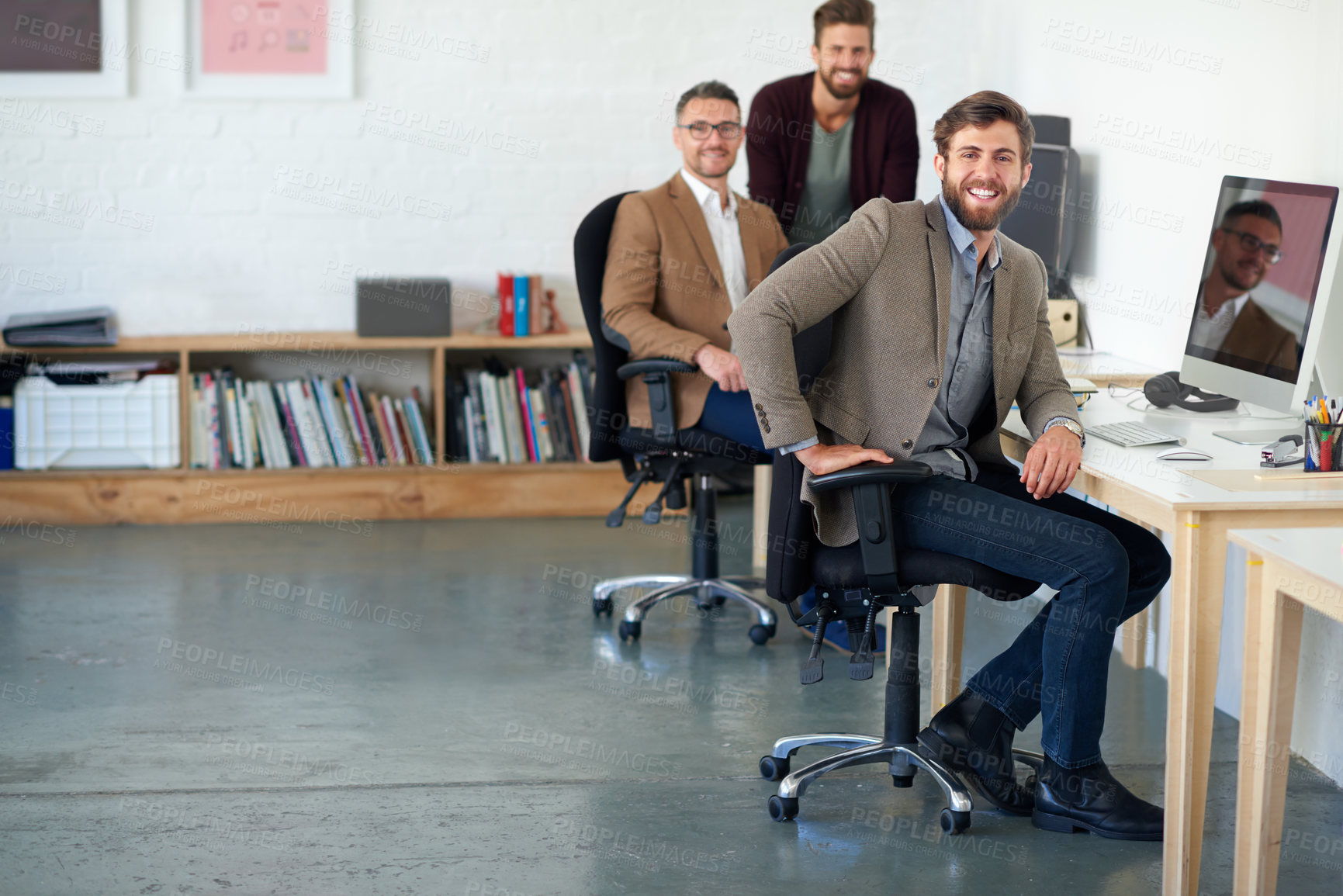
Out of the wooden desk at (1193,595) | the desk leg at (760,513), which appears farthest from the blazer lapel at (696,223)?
the wooden desk at (1193,595)

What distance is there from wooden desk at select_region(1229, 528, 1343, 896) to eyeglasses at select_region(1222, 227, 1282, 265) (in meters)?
0.77

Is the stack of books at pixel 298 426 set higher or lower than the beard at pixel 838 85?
lower

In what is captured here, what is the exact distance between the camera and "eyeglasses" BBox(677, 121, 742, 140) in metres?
3.50

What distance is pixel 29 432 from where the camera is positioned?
182 inches

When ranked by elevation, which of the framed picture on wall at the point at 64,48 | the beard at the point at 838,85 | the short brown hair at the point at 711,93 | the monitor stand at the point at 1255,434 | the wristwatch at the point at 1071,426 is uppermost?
the framed picture on wall at the point at 64,48

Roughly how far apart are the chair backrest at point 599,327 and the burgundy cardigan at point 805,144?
0.68 metres

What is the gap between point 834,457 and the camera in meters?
2.30

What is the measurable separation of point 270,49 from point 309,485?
5.02 feet

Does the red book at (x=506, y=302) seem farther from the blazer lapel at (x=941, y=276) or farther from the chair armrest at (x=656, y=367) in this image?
the blazer lapel at (x=941, y=276)

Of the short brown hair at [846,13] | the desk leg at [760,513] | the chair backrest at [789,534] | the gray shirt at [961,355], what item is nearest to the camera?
the chair backrest at [789,534]

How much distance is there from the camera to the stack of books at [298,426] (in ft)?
15.5

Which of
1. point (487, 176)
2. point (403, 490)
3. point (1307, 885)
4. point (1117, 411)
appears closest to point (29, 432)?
point (403, 490)

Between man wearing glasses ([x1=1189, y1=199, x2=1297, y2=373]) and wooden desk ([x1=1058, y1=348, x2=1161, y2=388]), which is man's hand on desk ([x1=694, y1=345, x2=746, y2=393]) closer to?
wooden desk ([x1=1058, y1=348, x2=1161, y2=388])

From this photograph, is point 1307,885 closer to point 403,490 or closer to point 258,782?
point 258,782
